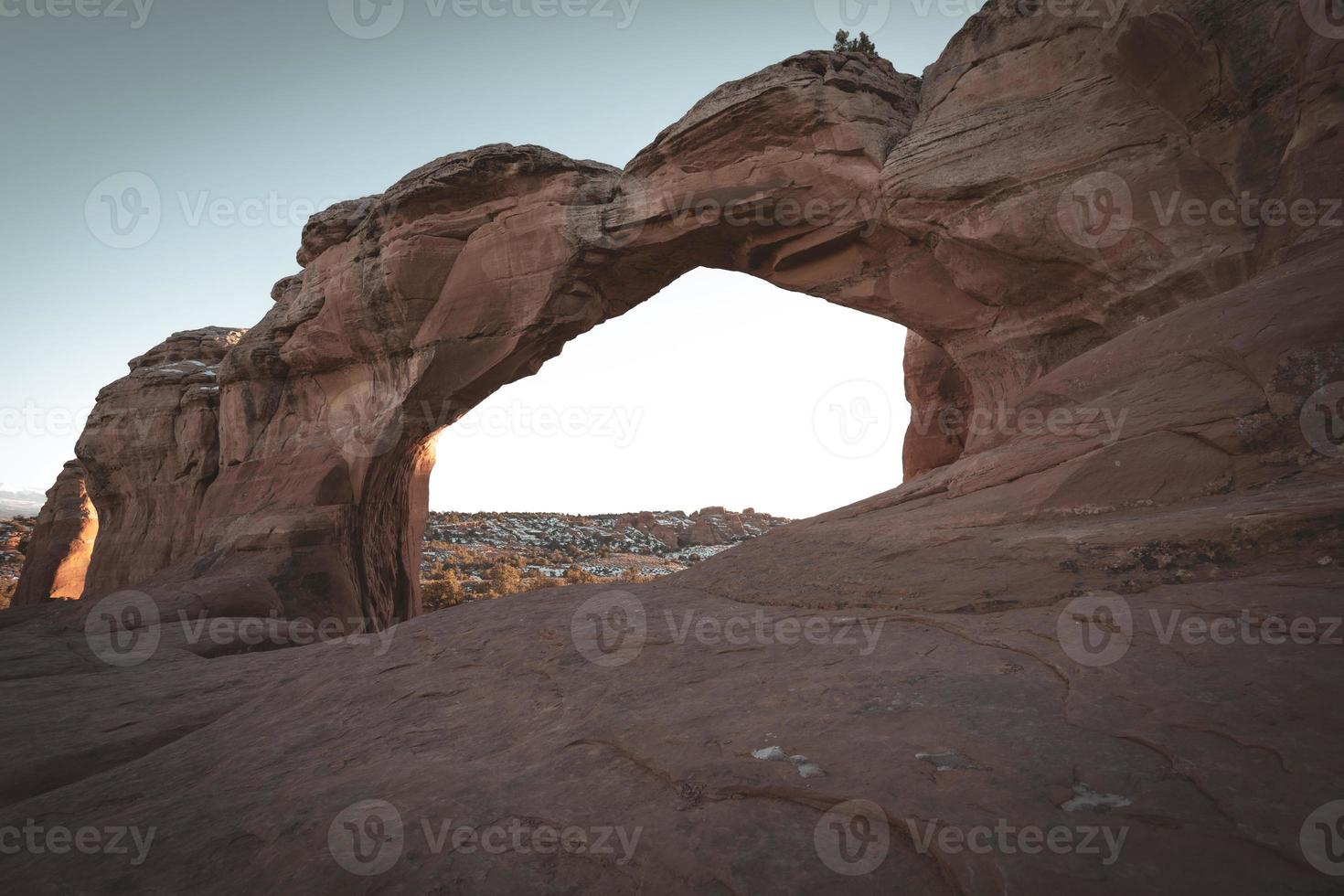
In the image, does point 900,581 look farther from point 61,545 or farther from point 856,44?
point 61,545

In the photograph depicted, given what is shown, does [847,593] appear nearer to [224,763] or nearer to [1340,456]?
[1340,456]

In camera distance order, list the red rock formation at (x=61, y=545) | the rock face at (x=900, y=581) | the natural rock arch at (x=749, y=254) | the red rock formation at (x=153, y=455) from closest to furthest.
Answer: the rock face at (x=900, y=581)
the natural rock arch at (x=749, y=254)
the red rock formation at (x=153, y=455)
the red rock formation at (x=61, y=545)

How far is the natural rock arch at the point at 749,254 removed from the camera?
713cm

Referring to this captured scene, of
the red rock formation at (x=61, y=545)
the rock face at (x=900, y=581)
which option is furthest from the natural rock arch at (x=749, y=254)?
the red rock formation at (x=61, y=545)

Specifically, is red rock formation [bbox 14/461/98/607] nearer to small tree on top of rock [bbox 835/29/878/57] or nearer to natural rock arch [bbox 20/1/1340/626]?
natural rock arch [bbox 20/1/1340/626]

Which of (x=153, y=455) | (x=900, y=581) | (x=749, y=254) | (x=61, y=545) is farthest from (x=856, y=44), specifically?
(x=61, y=545)

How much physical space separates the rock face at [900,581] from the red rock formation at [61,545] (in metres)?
→ 13.4

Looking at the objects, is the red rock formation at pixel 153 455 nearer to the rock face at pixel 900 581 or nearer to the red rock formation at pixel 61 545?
the rock face at pixel 900 581

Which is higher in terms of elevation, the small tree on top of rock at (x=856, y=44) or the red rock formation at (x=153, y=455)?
the small tree on top of rock at (x=856, y=44)

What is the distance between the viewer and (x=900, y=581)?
164 inches

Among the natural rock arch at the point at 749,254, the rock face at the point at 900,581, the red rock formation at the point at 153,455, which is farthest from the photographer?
the red rock formation at the point at 153,455

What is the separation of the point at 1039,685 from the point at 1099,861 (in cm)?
98

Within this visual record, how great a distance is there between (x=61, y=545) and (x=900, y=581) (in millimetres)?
27535

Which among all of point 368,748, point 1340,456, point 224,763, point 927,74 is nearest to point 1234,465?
point 1340,456
